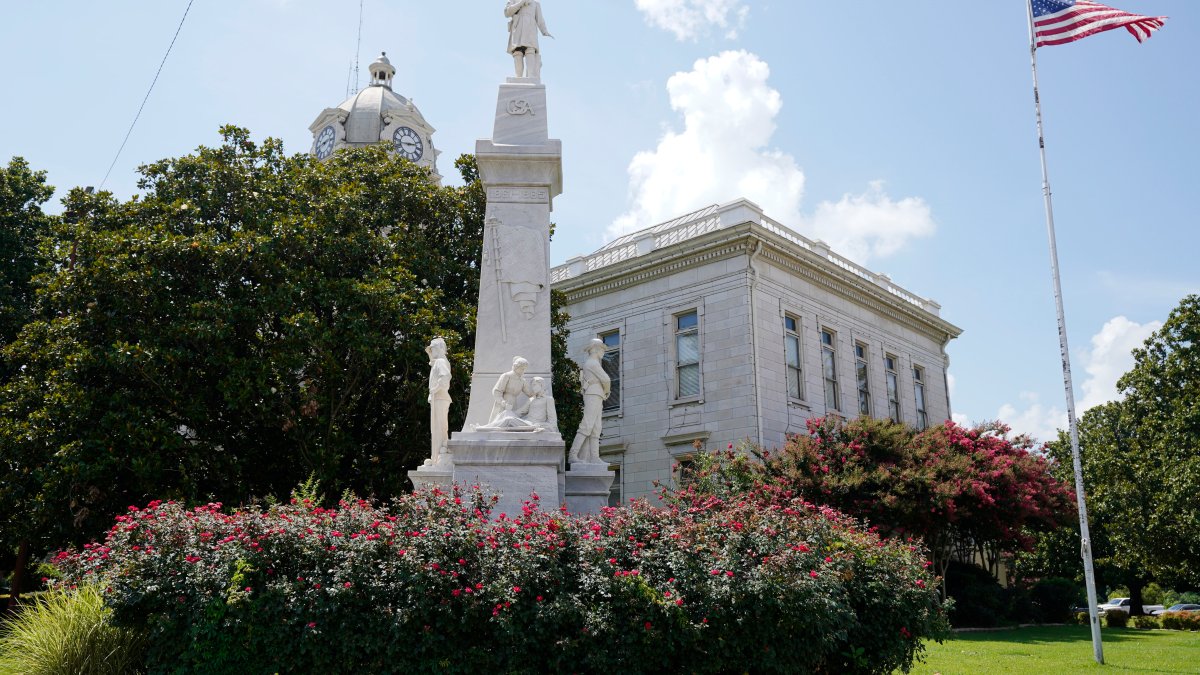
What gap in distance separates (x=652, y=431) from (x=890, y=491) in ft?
26.8

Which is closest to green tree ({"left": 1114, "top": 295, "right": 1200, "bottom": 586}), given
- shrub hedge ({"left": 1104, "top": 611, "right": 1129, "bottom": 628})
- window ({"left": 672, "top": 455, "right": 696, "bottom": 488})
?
shrub hedge ({"left": 1104, "top": 611, "right": 1129, "bottom": 628})

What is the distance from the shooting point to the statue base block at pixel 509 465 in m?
11.0

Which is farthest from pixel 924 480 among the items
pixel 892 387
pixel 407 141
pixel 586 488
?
pixel 407 141

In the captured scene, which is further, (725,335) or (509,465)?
(725,335)

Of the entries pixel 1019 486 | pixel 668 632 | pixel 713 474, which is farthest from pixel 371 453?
pixel 1019 486

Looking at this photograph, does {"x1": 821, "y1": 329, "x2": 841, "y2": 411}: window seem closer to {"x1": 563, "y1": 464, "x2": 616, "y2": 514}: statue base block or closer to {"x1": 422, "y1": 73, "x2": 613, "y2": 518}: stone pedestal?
{"x1": 422, "y1": 73, "x2": 613, "y2": 518}: stone pedestal

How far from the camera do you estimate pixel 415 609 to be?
24.5ft

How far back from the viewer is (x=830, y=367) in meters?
28.4

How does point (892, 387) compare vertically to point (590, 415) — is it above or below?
above

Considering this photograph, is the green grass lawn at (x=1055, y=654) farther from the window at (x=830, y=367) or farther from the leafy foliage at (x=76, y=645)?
the leafy foliage at (x=76, y=645)

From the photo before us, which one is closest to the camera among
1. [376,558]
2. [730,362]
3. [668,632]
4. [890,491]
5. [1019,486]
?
[668,632]

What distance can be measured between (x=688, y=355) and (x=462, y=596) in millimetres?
19619

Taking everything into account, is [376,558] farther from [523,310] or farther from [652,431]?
[652,431]

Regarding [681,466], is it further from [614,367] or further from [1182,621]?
[1182,621]
